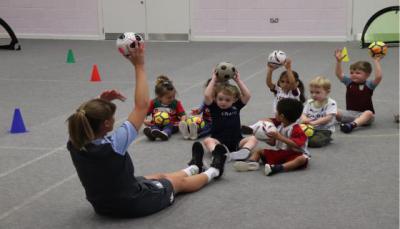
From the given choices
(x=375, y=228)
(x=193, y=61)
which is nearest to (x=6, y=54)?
(x=193, y=61)

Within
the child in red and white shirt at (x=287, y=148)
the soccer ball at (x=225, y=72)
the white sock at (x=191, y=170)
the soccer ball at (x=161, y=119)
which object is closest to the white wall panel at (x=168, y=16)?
the soccer ball at (x=161, y=119)

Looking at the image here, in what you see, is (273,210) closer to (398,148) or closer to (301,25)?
(398,148)

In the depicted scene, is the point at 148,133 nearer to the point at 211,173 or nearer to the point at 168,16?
the point at 211,173

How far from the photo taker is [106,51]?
13695mm

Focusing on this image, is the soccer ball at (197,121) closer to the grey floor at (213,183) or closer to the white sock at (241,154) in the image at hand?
the grey floor at (213,183)

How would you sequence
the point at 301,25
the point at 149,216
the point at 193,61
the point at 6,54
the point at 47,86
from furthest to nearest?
the point at 301,25 < the point at 6,54 < the point at 193,61 < the point at 47,86 < the point at 149,216

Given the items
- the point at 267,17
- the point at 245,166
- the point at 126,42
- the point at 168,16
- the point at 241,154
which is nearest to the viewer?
the point at 126,42

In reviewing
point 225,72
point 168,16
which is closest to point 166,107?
point 225,72

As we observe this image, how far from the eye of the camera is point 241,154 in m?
5.20

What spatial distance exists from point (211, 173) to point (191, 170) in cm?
17

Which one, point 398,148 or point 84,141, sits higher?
point 84,141

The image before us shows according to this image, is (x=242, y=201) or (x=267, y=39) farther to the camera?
(x=267, y=39)

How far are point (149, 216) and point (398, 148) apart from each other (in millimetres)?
2671

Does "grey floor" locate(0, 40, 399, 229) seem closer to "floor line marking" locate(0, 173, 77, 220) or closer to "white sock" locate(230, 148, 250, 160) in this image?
"floor line marking" locate(0, 173, 77, 220)
